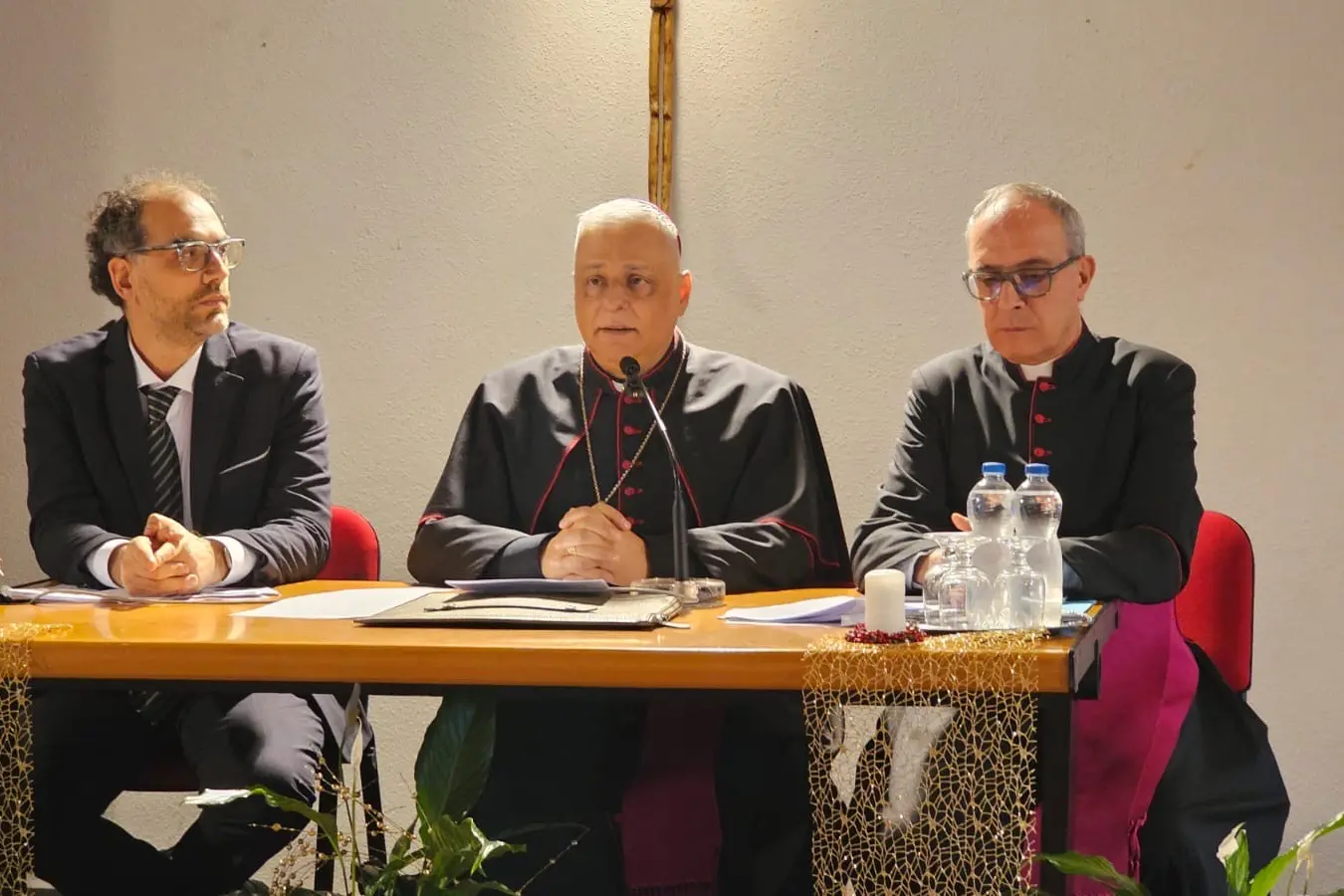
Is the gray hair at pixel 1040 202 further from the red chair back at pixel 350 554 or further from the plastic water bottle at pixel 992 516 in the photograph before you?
the red chair back at pixel 350 554

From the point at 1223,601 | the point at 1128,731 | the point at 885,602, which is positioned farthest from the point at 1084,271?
the point at 885,602

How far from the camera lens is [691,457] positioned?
3.58 metres

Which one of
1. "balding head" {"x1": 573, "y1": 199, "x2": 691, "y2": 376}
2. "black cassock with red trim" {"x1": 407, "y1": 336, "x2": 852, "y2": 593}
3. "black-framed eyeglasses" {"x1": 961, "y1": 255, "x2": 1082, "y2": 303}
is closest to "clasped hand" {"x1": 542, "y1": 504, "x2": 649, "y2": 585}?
"black cassock with red trim" {"x1": 407, "y1": 336, "x2": 852, "y2": 593}

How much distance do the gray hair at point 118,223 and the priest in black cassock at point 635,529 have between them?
839 millimetres

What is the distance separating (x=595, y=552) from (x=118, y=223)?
4.53 ft

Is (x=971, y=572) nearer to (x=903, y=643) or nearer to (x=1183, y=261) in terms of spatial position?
(x=903, y=643)

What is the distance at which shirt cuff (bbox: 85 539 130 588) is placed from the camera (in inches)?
128

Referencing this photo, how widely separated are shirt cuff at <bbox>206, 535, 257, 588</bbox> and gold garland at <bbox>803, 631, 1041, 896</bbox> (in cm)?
134

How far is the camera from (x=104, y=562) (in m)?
3.27

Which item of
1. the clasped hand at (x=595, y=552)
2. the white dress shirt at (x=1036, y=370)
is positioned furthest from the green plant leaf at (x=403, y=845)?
the white dress shirt at (x=1036, y=370)

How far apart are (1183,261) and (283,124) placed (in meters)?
2.57

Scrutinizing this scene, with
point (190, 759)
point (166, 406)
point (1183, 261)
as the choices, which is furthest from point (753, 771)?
point (1183, 261)

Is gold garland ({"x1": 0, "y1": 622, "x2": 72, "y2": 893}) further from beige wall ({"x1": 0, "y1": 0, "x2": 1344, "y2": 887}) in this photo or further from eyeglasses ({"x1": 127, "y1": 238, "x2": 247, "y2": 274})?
beige wall ({"x1": 0, "y1": 0, "x2": 1344, "y2": 887})

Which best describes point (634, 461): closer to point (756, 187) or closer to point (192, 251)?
point (192, 251)
